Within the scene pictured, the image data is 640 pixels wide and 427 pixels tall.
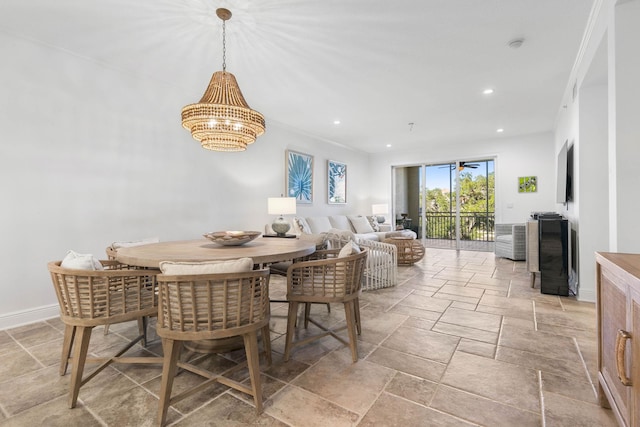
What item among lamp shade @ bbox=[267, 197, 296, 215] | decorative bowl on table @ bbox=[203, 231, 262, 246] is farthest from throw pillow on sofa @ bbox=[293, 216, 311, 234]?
decorative bowl on table @ bbox=[203, 231, 262, 246]

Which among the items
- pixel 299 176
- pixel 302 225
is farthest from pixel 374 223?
pixel 302 225

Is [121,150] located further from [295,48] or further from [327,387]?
[327,387]

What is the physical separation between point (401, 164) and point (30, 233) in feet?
23.8

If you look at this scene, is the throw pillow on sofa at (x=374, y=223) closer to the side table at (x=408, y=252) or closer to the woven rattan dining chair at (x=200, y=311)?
the side table at (x=408, y=252)

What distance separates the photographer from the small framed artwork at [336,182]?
22.2 ft

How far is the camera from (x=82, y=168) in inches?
117

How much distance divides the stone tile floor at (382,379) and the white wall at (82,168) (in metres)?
0.74

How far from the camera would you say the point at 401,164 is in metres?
7.96

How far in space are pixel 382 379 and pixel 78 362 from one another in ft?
5.32

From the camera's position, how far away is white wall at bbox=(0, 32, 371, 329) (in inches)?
103

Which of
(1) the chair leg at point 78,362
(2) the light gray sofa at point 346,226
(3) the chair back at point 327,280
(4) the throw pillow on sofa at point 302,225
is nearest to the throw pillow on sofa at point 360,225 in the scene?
(2) the light gray sofa at point 346,226

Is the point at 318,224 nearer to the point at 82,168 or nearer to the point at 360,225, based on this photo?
the point at 360,225

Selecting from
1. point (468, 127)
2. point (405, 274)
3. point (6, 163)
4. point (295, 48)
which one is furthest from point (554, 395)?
point (468, 127)

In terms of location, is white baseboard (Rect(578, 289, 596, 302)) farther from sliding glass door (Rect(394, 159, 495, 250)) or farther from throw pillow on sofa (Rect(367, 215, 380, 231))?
throw pillow on sofa (Rect(367, 215, 380, 231))
